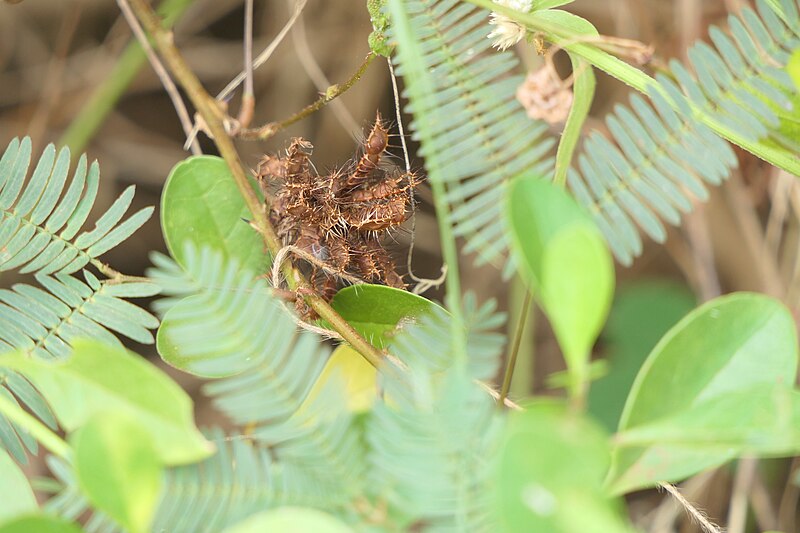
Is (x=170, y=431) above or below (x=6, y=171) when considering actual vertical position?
below

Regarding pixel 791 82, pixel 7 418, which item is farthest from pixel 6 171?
pixel 791 82

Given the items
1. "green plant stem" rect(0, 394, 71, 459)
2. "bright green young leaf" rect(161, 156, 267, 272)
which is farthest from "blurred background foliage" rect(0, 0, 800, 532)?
"green plant stem" rect(0, 394, 71, 459)

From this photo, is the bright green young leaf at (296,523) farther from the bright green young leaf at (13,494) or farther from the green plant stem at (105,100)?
the green plant stem at (105,100)

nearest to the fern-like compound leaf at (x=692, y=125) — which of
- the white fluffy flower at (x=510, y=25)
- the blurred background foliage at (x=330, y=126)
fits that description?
the white fluffy flower at (x=510, y=25)

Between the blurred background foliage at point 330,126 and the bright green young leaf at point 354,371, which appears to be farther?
the blurred background foliage at point 330,126

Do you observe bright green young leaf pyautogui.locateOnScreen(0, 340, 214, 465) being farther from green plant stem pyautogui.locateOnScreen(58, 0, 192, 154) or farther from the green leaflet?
green plant stem pyautogui.locateOnScreen(58, 0, 192, 154)

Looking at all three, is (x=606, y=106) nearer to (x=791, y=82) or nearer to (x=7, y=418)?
(x=791, y=82)

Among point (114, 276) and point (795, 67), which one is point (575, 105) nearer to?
point (795, 67)
